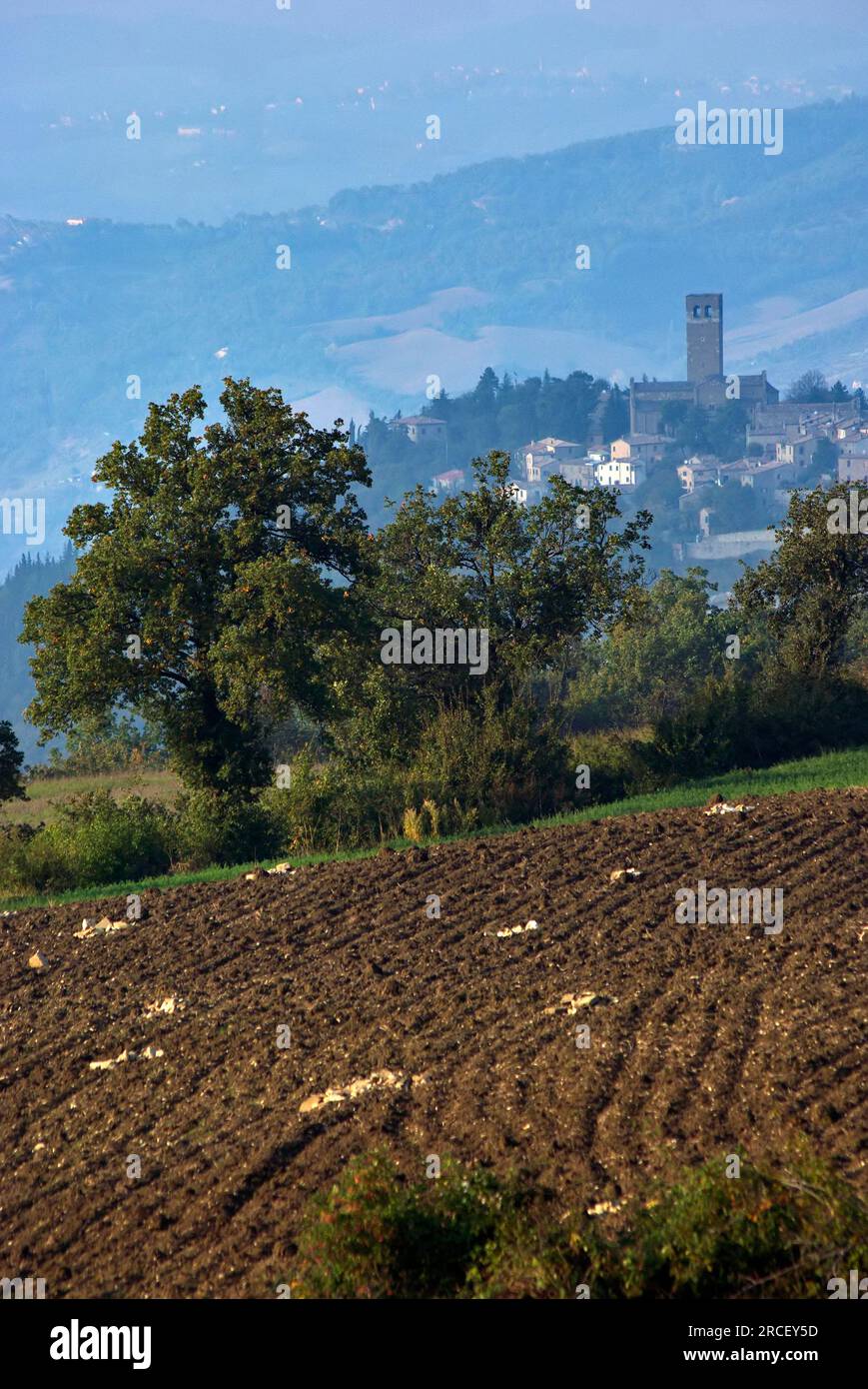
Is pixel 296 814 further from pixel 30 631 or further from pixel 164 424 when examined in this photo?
pixel 164 424

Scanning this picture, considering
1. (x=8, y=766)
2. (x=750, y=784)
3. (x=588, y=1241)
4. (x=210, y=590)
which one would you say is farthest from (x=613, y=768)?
(x=588, y=1241)

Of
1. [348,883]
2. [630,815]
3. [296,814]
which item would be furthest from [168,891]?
[630,815]

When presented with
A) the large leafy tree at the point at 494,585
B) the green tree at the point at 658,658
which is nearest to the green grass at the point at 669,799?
the large leafy tree at the point at 494,585

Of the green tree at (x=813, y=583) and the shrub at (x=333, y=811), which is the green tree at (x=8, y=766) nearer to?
the shrub at (x=333, y=811)

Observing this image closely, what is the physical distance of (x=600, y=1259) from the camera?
22.4 ft

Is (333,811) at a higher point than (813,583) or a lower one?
lower

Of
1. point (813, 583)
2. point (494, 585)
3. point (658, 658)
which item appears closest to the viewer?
point (494, 585)

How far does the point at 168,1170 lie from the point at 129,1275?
4.34ft

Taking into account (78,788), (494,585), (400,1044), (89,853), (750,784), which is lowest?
(78,788)

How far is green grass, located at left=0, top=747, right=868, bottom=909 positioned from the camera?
20109mm

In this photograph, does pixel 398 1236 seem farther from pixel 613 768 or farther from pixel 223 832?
pixel 613 768

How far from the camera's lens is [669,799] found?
23.2m

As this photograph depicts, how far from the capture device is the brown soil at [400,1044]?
8.41m

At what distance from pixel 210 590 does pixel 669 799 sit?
832 cm
